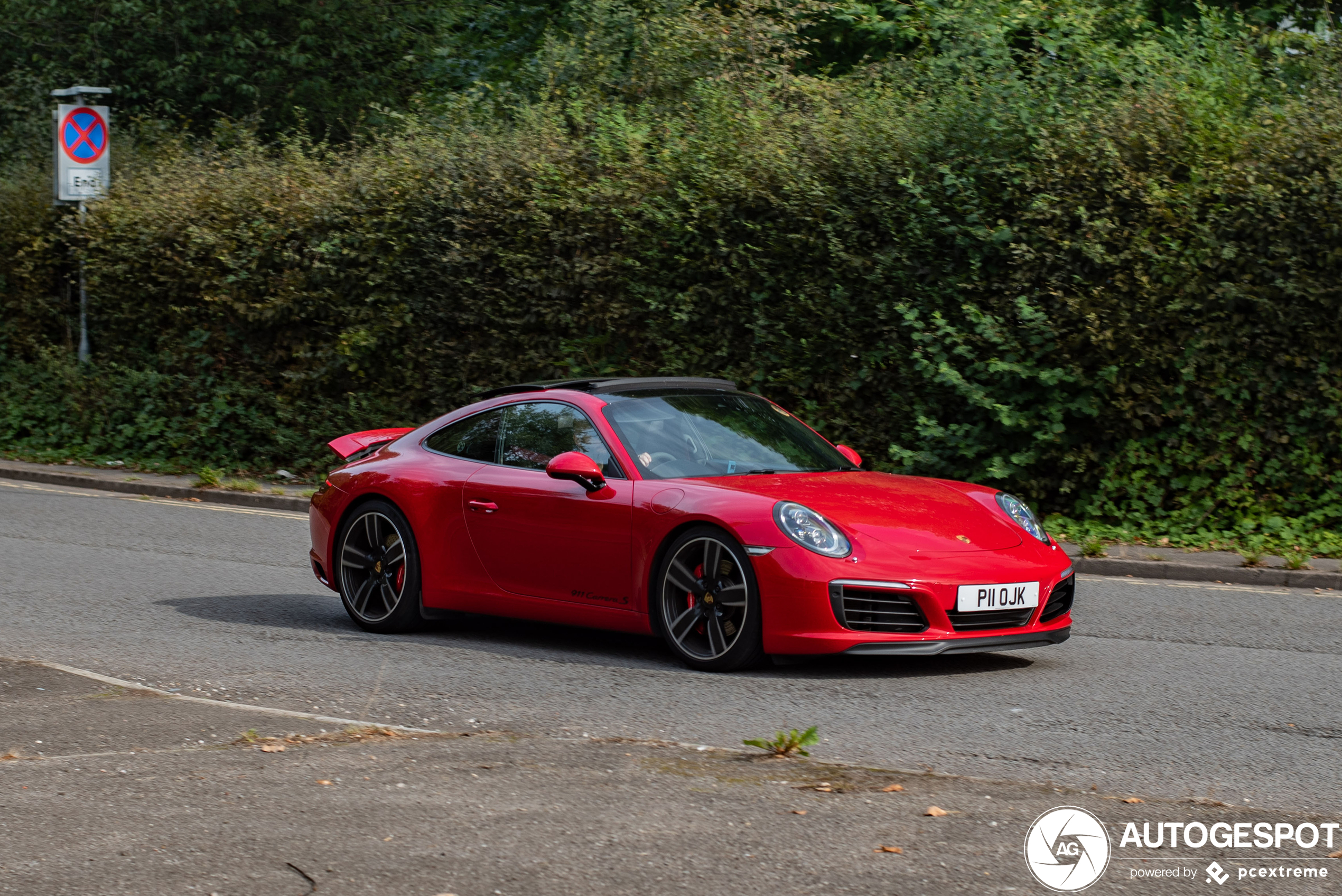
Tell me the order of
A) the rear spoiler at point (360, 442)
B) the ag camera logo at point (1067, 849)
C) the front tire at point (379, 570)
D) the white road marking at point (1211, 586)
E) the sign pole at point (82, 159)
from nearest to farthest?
the ag camera logo at point (1067, 849) → the front tire at point (379, 570) → the rear spoiler at point (360, 442) → the white road marking at point (1211, 586) → the sign pole at point (82, 159)

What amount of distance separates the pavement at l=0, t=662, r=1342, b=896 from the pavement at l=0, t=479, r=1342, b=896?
1cm

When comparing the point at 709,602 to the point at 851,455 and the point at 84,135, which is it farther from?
the point at 84,135

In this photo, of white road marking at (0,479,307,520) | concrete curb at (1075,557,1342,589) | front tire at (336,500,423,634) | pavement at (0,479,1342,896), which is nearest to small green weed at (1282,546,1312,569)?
concrete curb at (1075,557,1342,589)

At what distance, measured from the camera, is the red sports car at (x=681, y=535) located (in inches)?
268

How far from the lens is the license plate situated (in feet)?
22.4

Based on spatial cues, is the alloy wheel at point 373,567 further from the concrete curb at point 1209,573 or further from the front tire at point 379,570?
the concrete curb at point 1209,573

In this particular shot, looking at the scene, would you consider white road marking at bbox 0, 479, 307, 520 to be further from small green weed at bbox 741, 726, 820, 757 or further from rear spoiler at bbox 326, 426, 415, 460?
small green weed at bbox 741, 726, 820, 757

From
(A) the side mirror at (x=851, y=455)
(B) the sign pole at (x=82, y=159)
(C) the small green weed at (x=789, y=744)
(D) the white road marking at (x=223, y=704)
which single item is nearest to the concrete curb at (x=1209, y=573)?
(A) the side mirror at (x=851, y=455)

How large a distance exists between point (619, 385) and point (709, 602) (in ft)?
5.28

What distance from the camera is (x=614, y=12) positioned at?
21500 mm

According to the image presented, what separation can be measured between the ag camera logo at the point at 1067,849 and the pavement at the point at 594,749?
0.23 ft

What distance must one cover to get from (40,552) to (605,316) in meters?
5.83

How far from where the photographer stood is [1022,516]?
774 centimetres

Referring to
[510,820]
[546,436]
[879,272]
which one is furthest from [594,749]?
[879,272]
